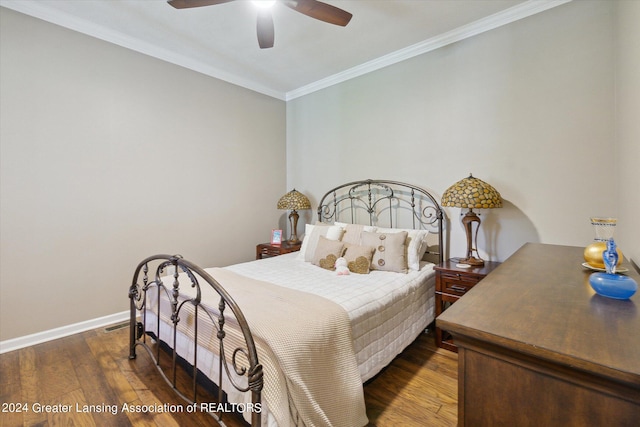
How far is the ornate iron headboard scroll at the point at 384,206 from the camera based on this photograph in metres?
3.03

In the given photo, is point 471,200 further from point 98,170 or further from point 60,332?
point 60,332

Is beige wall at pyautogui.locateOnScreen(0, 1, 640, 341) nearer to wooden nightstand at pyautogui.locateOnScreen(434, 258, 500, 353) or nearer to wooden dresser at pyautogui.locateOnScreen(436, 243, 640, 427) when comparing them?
wooden nightstand at pyautogui.locateOnScreen(434, 258, 500, 353)

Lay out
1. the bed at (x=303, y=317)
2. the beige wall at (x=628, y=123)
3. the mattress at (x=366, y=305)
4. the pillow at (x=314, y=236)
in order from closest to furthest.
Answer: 1. the bed at (x=303, y=317)
2. the beige wall at (x=628, y=123)
3. the mattress at (x=366, y=305)
4. the pillow at (x=314, y=236)

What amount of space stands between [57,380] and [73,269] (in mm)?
1057

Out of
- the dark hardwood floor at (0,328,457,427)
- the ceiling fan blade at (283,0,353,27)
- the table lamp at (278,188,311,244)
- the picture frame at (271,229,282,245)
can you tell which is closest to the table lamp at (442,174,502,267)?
the dark hardwood floor at (0,328,457,427)

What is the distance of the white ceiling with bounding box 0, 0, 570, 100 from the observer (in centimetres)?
243

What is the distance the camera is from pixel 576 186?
2.28 m

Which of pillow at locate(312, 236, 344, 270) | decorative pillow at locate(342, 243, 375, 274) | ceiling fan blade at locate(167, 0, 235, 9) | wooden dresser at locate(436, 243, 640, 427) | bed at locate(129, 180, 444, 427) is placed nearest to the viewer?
wooden dresser at locate(436, 243, 640, 427)

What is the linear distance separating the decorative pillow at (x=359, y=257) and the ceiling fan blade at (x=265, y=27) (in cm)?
194

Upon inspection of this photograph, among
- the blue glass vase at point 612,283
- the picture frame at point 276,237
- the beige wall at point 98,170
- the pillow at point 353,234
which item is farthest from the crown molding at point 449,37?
the blue glass vase at point 612,283

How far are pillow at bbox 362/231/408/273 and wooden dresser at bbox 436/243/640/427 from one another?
1485 millimetres

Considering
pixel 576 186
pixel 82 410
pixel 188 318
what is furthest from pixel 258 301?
pixel 576 186

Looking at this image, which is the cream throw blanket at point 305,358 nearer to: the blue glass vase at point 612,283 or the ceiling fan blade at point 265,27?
the blue glass vase at point 612,283

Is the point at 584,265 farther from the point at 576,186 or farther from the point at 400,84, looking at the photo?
the point at 400,84
